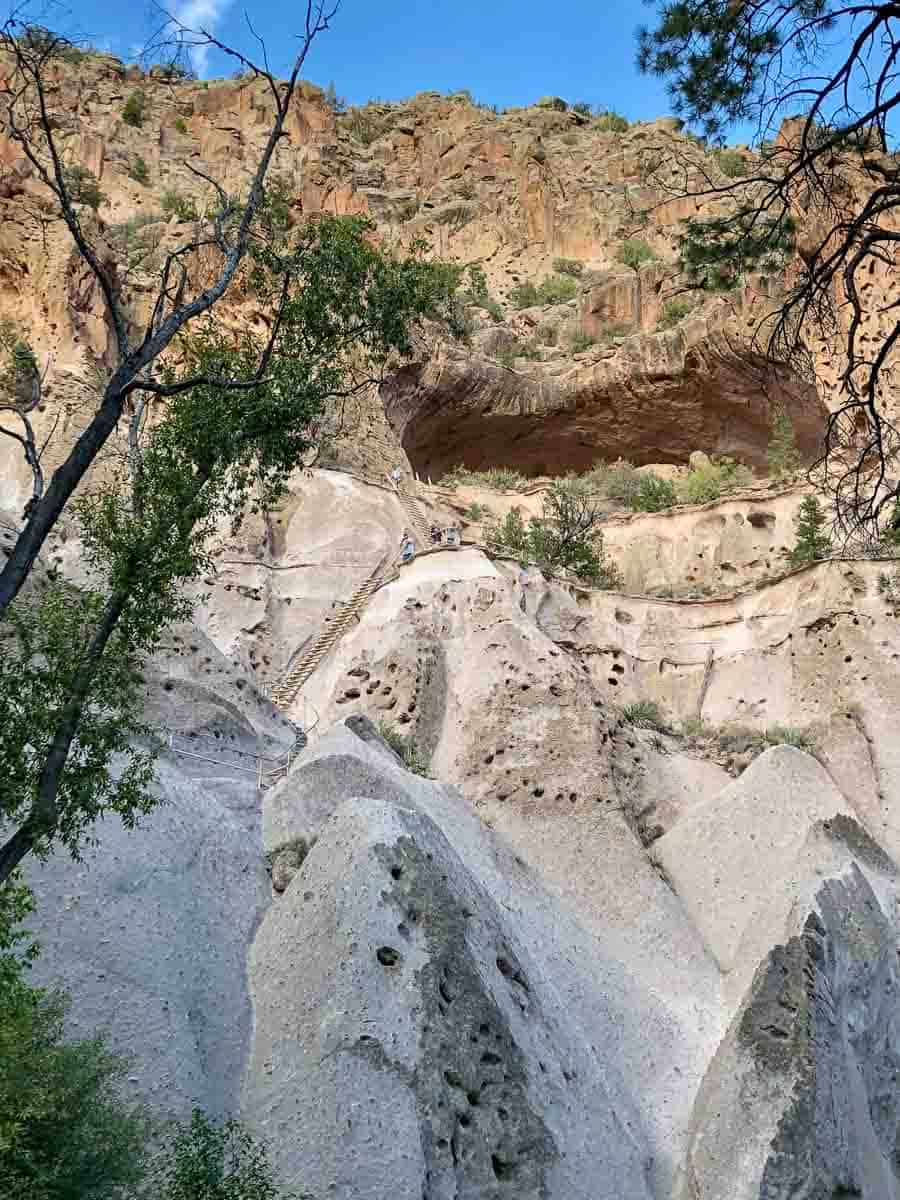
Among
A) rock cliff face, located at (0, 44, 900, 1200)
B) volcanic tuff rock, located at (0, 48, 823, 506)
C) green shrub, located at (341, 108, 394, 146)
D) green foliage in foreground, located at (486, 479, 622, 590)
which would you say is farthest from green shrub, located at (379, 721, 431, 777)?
green shrub, located at (341, 108, 394, 146)

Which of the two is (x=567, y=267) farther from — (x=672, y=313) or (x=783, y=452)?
(x=783, y=452)

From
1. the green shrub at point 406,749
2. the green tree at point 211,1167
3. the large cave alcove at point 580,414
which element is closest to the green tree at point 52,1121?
the green tree at point 211,1167

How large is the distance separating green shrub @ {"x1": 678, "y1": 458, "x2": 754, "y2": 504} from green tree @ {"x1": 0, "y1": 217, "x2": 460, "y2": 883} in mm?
21829

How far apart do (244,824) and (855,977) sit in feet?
24.4

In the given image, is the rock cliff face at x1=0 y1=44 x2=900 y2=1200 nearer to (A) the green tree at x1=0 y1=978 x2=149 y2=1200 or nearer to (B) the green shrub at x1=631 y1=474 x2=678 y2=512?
(B) the green shrub at x1=631 y1=474 x2=678 y2=512

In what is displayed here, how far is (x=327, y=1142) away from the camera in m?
9.58

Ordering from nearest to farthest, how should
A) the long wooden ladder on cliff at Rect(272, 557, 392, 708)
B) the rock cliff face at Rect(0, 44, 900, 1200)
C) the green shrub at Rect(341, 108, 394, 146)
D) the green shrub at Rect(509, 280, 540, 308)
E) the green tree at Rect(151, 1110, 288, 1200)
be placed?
the green tree at Rect(151, 1110, 288, 1200)
the rock cliff face at Rect(0, 44, 900, 1200)
the long wooden ladder on cliff at Rect(272, 557, 392, 708)
the green shrub at Rect(509, 280, 540, 308)
the green shrub at Rect(341, 108, 394, 146)

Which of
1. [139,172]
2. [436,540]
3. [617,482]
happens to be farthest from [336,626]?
[139,172]

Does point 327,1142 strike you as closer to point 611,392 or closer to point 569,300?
point 611,392

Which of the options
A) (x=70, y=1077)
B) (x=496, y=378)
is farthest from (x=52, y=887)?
(x=496, y=378)

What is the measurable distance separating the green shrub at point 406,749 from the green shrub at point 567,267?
129 feet

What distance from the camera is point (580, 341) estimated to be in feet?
151

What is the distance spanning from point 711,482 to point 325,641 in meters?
16.6

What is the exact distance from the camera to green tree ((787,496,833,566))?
25672mm
